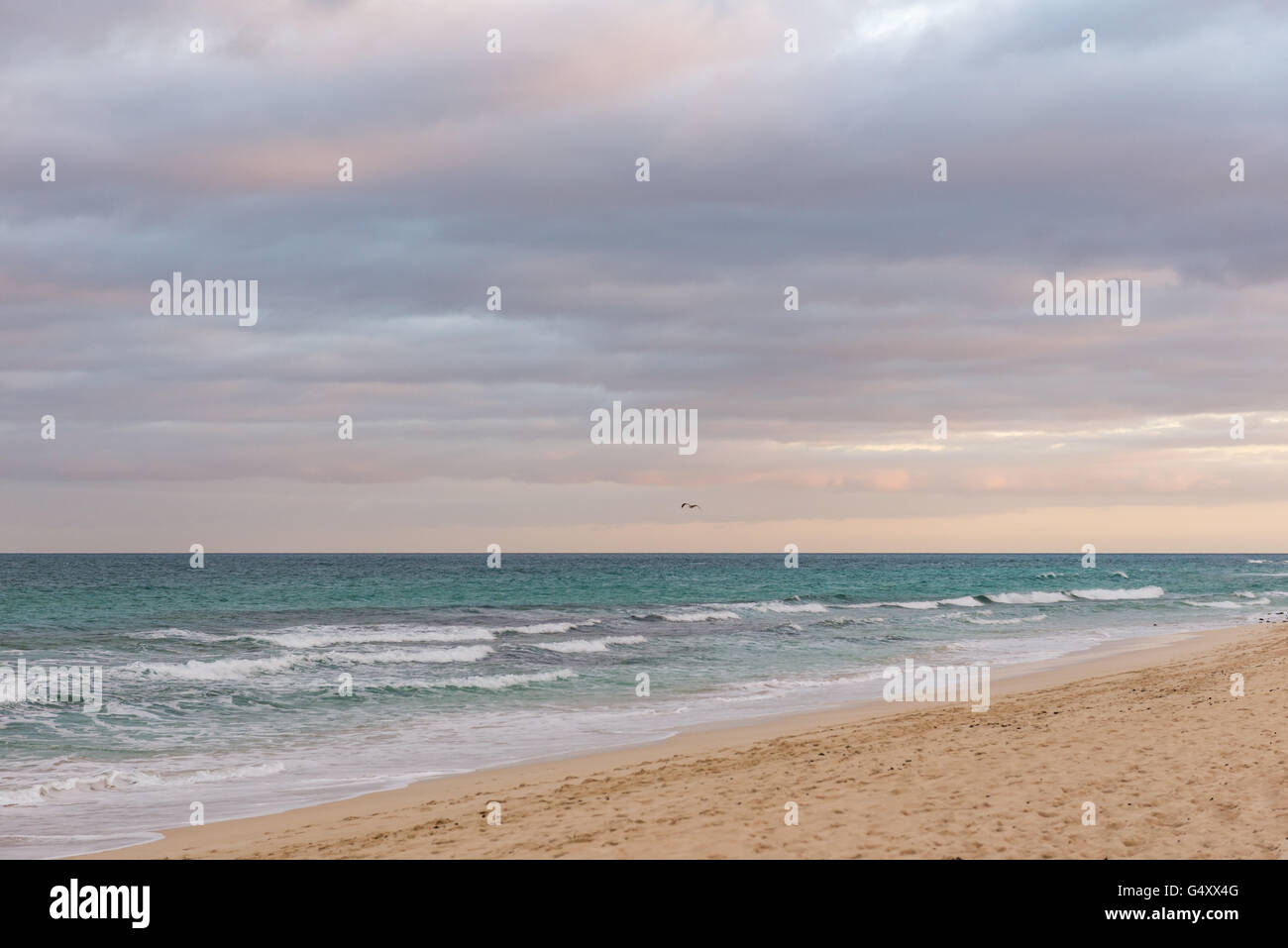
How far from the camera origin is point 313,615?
48.0m

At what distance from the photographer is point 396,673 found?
26.6 metres

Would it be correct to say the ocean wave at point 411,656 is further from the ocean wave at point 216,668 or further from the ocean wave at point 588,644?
the ocean wave at point 588,644

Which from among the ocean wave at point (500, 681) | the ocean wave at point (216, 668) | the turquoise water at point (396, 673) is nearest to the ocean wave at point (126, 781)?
the turquoise water at point (396, 673)

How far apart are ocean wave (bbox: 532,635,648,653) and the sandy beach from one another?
1661 centimetres

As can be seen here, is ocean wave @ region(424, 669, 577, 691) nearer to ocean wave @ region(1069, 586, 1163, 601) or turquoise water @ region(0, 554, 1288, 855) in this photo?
turquoise water @ region(0, 554, 1288, 855)

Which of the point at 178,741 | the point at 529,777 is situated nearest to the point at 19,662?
the point at 178,741

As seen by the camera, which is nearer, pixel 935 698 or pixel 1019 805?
pixel 1019 805

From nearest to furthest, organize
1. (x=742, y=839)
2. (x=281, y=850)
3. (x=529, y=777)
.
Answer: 1. (x=742, y=839)
2. (x=281, y=850)
3. (x=529, y=777)

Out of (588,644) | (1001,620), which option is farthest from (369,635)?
(1001,620)

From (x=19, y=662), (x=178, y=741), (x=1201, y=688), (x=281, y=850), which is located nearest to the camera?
(x=281, y=850)

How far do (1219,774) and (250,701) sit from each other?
17732 millimetres

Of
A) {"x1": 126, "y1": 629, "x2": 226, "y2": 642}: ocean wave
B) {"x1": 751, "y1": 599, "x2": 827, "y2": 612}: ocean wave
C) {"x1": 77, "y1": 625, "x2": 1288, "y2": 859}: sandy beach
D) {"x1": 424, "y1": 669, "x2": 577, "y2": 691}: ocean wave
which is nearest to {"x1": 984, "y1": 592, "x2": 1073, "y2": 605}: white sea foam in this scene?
{"x1": 751, "y1": 599, "x2": 827, "y2": 612}: ocean wave
